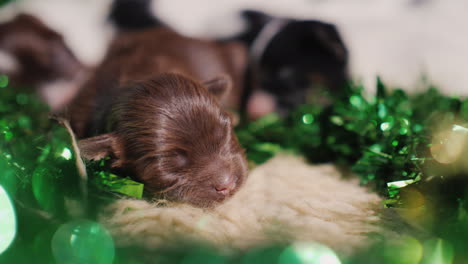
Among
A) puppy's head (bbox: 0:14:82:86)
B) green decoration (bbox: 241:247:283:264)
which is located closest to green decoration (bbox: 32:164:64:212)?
green decoration (bbox: 241:247:283:264)

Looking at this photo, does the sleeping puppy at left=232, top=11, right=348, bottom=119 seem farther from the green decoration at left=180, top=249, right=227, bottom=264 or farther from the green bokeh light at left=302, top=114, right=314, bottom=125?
the green decoration at left=180, top=249, right=227, bottom=264

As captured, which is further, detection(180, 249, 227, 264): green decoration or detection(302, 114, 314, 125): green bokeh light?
detection(302, 114, 314, 125): green bokeh light

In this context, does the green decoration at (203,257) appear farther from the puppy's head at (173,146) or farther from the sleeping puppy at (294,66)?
the sleeping puppy at (294,66)

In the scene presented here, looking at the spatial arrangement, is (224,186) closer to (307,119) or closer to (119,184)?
(119,184)

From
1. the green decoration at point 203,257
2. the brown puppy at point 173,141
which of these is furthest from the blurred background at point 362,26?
the green decoration at point 203,257

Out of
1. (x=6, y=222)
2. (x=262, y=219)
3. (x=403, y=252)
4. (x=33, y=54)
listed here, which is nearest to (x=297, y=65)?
(x=262, y=219)

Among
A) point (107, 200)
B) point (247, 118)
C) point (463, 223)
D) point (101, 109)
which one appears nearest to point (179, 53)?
point (247, 118)
